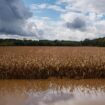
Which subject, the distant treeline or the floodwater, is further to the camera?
the distant treeline

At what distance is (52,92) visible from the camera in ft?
46.8

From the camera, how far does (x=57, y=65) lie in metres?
18.2

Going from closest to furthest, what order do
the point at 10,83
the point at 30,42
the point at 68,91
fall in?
the point at 68,91, the point at 10,83, the point at 30,42

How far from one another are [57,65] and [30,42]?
112 ft

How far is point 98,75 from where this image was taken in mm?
18062

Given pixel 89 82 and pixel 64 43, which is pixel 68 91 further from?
pixel 64 43

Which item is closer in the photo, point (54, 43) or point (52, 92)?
point (52, 92)

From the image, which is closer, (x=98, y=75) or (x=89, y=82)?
(x=89, y=82)

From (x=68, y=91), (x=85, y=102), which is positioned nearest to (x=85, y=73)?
(x=68, y=91)

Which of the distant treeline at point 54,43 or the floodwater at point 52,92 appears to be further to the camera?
the distant treeline at point 54,43

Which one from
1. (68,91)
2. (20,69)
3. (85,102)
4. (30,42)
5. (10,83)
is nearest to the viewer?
(85,102)

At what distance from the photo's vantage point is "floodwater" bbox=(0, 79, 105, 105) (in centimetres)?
1234

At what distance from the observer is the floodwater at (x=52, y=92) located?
1234cm

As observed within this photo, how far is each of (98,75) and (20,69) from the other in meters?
4.56
